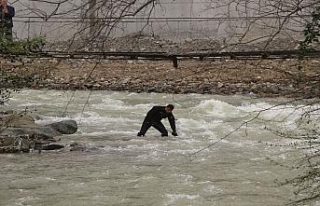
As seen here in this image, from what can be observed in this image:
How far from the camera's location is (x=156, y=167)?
9.86 metres

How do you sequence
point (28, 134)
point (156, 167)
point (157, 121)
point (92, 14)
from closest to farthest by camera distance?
point (92, 14)
point (156, 167)
point (28, 134)
point (157, 121)

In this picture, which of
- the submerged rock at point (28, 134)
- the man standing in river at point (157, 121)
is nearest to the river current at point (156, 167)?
the man standing in river at point (157, 121)

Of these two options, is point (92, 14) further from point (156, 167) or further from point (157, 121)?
point (157, 121)

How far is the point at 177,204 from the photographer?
24.9 feet

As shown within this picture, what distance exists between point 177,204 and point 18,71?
9.94ft

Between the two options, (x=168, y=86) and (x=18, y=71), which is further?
(x=168, y=86)

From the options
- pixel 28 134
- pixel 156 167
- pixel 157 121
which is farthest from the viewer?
pixel 157 121

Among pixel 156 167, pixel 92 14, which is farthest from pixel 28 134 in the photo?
pixel 92 14

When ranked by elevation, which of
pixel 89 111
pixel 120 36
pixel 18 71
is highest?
pixel 120 36

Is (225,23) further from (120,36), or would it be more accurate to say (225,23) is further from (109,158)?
(109,158)

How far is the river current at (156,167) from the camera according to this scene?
7.84 metres

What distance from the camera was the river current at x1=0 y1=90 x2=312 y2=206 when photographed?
25.7 ft

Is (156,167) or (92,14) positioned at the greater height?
(92,14)

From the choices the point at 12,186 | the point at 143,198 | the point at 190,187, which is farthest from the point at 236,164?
the point at 12,186
